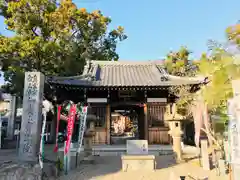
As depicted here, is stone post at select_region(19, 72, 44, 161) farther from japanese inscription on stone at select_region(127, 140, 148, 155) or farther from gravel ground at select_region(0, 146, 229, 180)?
japanese inscription on stone at select_region(127, 140, 148, 155)

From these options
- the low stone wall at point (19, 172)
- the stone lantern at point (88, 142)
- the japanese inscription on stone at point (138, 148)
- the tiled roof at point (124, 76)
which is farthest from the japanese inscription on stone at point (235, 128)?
the tiled roof at point (124, 76)

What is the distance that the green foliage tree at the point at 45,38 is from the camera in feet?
55.0

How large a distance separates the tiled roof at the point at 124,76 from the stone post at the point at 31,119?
4.75m

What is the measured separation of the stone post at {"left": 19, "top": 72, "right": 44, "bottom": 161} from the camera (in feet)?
22.0

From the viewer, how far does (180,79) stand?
13484 millimetres

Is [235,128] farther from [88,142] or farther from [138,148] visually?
[88,142]

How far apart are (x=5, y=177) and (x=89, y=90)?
7563 mm

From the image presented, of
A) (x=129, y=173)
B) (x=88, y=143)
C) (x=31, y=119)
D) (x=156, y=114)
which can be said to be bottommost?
(x=129, y=173)

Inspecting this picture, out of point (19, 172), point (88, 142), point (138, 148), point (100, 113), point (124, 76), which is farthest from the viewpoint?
point (124, 76)

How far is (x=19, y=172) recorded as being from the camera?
6012 mm

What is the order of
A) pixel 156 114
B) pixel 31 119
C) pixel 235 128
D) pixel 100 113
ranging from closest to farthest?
pixel 235 128, pixel 31 119, pixel 156 114, pixel 100 113

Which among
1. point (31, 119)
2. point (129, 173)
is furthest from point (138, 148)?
point (31, 119)

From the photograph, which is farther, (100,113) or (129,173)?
(100,113)

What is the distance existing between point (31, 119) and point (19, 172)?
161 cm
